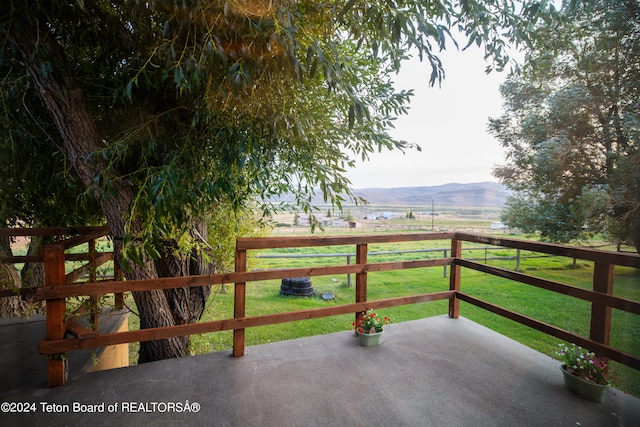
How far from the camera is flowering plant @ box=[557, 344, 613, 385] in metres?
1.63

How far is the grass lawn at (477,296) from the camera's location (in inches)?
55.2

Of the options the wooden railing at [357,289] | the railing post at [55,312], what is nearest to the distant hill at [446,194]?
the wooden railing at [357,289]

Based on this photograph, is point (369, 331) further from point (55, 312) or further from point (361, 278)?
point (55, 312)

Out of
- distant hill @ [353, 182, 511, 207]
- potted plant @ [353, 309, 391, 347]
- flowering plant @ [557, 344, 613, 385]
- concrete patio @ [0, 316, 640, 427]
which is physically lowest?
concrete patio @ [0, 316, 640, 427]

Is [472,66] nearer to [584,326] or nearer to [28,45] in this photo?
[584,326]

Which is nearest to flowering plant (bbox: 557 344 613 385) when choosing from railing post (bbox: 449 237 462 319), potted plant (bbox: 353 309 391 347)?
railing post (bbox: 449 237 462 319)

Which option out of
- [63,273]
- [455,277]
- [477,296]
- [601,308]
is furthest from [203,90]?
[477,296]

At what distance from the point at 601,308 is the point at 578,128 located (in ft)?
3.49

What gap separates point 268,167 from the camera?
6.89ft

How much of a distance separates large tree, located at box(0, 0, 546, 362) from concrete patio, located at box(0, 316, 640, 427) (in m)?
0.67

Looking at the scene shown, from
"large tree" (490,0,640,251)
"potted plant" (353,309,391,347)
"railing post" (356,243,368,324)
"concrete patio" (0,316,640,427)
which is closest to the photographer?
"large tree" (490,0,640,251)

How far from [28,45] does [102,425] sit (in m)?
2.03

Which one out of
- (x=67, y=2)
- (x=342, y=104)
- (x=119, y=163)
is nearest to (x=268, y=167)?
(x=342, y=104)

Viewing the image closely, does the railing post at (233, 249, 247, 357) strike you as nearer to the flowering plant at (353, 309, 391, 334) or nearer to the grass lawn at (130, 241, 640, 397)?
the flowering plant at (353, 309, 391, 334)
